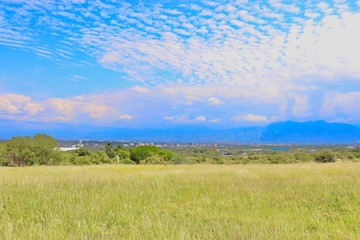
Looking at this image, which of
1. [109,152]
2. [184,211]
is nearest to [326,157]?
[184,211]

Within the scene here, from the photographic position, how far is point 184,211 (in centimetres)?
663

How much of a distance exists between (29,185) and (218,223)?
256 inches

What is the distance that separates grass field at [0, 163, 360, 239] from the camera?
15.9 feet

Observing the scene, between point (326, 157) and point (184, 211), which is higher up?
point (184, 211)

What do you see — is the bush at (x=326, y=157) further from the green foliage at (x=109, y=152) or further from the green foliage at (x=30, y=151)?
the green foliage at (x=109, y=152)

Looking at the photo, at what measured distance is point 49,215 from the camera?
6.06 m

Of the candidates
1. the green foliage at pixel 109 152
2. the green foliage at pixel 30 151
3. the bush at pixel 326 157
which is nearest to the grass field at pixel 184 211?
the green foliage at pixel 30 151

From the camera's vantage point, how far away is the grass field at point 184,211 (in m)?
4.84

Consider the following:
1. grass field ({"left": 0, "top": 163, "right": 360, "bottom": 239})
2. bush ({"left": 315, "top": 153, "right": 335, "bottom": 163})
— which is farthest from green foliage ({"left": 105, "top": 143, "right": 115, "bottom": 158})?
grass field ({"left": 0, "top": 163, "right": 360, "bottom": 239})

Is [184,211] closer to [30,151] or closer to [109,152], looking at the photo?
[30,151]

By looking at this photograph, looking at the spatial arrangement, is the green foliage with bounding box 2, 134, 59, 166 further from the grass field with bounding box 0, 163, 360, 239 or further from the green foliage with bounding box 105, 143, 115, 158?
the grass field with bounding box 0, 163, 360, 239

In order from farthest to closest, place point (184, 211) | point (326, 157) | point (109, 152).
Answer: point (109, 152) < point (326, 157) < point (184, 211)

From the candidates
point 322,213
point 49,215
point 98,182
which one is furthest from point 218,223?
point 98,182

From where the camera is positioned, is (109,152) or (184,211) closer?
(184,211)
